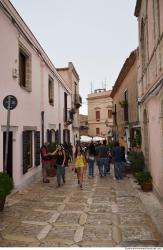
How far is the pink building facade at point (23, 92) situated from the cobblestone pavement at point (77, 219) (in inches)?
56.2

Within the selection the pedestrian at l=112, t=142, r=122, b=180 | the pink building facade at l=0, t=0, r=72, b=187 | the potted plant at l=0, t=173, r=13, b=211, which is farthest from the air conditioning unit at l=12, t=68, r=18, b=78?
the pedestrian at l=112, t=142, r=122, b=180

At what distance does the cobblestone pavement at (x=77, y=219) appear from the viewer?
5086mm

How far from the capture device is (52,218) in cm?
649

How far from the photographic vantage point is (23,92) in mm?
10766

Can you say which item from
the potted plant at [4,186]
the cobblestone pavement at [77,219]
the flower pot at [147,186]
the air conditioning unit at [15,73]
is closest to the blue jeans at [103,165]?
the cobblestone pavement at [77,219]

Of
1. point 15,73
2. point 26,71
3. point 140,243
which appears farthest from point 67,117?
point 140,243

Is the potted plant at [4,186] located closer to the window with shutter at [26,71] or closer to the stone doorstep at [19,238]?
the stone doorstep at [19,238]

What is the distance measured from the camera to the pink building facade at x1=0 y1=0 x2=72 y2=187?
8.88m

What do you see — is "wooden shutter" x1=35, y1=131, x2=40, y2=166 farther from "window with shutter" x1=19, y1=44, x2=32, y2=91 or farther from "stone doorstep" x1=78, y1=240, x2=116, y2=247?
"stone doorstep" x1=78, y1=240, x2=116, y2=247

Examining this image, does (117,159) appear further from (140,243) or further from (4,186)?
(140,243)

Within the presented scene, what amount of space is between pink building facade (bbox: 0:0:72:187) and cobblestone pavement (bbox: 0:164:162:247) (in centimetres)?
143

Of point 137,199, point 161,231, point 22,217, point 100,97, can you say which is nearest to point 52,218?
point 22,217

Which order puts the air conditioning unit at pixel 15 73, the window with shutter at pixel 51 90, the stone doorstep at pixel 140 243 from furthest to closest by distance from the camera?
the window with shutter at pixel 51 90 < the air conditioning unit at pixel 15 73 < the stone doorstep at pixel 140 243

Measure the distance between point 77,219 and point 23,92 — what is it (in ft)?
19.4
